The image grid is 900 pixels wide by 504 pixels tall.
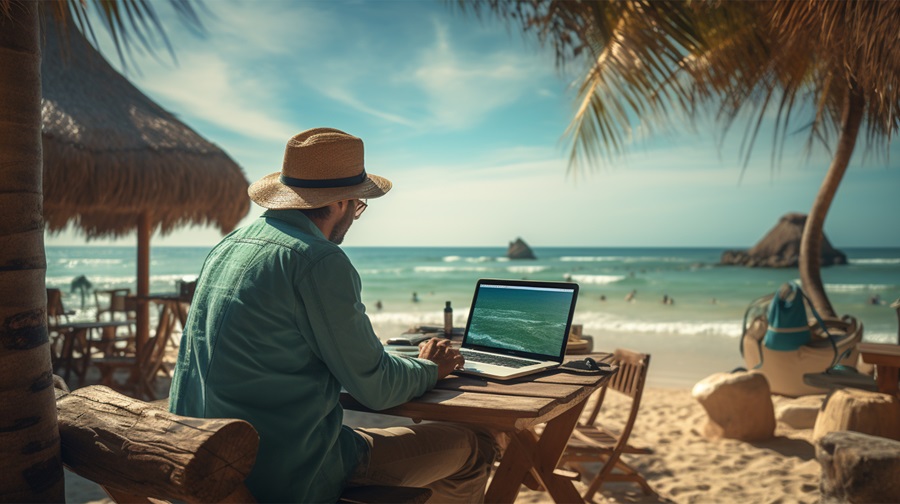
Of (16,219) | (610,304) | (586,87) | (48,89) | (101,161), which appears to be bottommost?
(610,304)

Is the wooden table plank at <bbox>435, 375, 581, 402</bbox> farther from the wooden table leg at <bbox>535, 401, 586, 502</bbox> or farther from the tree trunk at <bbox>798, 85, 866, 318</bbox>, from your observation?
the tree trunk at <bbox>798, 85, 866, 318</bbox>

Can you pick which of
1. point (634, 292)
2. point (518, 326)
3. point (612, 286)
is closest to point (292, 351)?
point (518, 326)

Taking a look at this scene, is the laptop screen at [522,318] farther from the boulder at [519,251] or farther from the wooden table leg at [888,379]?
the boulder at [519,251]

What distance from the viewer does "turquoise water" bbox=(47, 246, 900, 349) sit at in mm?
17109

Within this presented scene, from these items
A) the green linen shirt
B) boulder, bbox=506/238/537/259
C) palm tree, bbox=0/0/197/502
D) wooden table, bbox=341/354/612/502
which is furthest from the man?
boulder, bbox=506/238/537/259

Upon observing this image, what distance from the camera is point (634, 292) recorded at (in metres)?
25.8

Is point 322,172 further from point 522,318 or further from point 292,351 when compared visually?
point 522,318

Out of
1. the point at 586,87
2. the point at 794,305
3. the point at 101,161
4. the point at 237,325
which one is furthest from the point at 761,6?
the point at 101,161

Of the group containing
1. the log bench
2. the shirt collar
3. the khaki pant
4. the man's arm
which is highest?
the shirt collar

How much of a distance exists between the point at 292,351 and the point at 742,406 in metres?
4.12

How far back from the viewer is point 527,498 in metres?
3.61

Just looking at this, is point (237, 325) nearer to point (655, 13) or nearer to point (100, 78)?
point (655, 13)

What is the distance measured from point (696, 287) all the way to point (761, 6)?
24.5 m

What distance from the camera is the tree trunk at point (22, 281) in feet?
5.18
